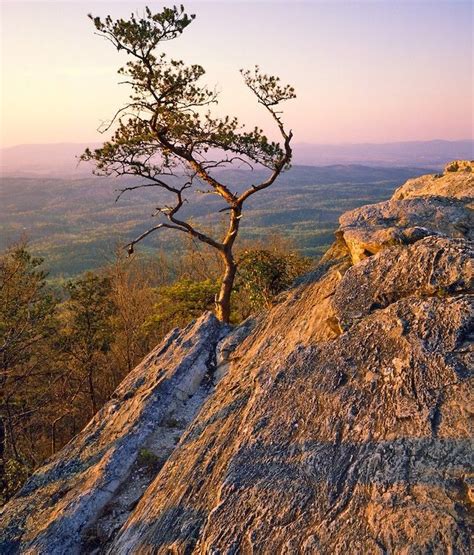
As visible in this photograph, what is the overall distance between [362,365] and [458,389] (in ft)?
6.08

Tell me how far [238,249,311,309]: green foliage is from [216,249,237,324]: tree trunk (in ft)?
1.67

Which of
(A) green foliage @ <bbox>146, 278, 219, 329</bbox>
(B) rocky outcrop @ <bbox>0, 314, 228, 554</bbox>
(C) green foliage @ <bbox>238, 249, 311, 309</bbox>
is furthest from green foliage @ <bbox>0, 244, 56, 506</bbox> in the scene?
(C) green foliage @ <bbox>238, 249, 311, 309</bbox>

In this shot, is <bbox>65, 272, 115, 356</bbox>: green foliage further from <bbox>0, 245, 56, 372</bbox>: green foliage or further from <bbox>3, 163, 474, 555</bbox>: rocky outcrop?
<bbox>3, 163, 474, 555</bbox>: rocky outcrop

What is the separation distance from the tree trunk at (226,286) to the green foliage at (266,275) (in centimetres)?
51

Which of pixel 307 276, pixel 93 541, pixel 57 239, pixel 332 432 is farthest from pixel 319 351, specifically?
pixel 57 239

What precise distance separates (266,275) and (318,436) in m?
8.63

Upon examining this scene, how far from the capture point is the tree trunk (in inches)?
701

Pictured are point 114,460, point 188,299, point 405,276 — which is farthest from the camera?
point 188,299

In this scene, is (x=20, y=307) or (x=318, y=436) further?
(x=20, y=307)

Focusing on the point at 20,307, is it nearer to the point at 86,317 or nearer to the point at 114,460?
the point at 86,317

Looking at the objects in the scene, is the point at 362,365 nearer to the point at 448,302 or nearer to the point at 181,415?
the point at 448,302

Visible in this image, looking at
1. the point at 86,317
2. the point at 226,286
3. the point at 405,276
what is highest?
the point at 405,276

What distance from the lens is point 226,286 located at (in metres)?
18.0

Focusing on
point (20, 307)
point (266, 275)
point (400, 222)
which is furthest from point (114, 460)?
point (20, 307)
